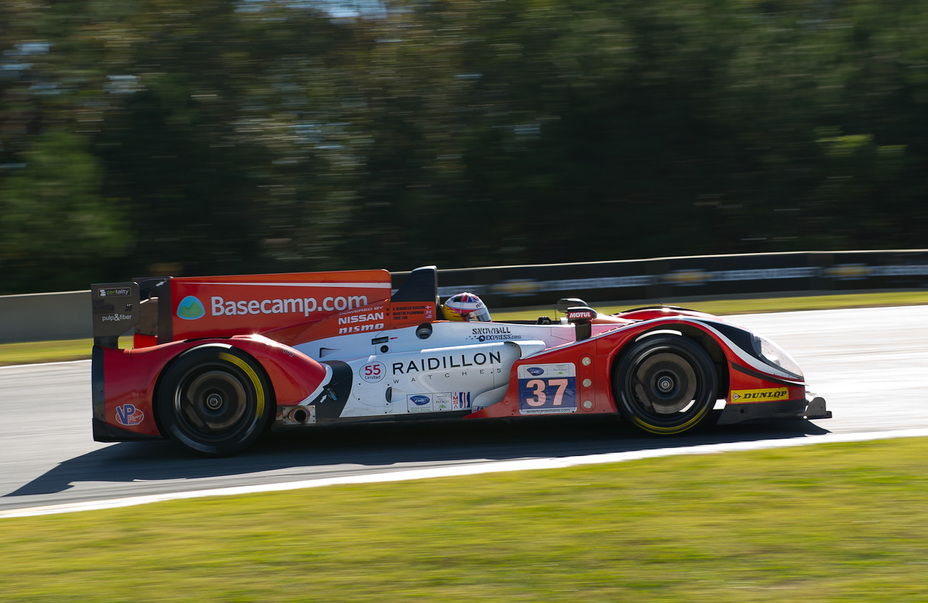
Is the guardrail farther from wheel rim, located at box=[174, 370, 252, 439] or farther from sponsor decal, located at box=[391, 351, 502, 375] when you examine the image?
wheel rim, located at box=[174, 370, 252, 439]

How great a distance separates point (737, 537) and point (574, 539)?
0.77m

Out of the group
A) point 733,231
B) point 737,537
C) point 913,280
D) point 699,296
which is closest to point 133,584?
point 737,537

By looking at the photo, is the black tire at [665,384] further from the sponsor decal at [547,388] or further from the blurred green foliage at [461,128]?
the blurred green foliage at [461,128]

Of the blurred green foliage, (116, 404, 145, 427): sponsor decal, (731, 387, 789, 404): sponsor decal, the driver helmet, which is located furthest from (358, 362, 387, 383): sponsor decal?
the blurred green foliage

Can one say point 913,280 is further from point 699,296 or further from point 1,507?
point 1,507

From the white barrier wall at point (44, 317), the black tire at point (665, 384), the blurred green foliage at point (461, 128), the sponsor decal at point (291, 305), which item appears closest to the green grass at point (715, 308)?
the white barrier wall at point (44, 317)

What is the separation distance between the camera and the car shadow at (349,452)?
20.0ft

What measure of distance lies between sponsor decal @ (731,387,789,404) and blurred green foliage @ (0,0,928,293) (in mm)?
17109

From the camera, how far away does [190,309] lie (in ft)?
23.2

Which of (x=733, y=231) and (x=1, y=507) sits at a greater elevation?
(x=733, y=231)

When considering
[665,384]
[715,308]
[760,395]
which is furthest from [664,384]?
[715,308]

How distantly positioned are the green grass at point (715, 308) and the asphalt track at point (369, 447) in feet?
13.0

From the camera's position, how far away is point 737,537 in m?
4.29

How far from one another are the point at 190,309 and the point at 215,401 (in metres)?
0.90
